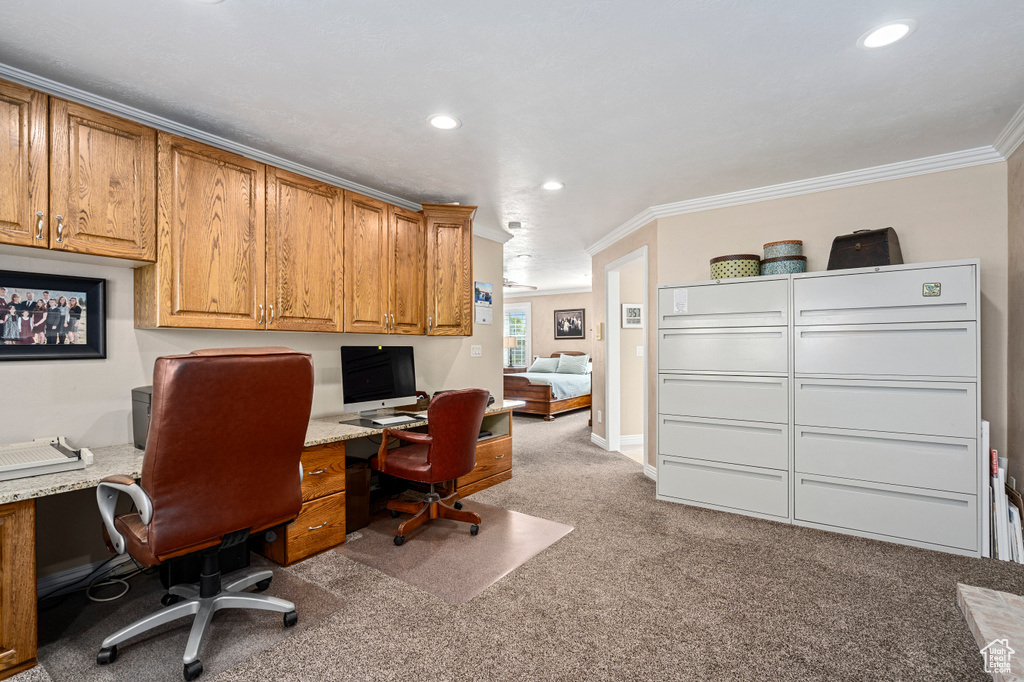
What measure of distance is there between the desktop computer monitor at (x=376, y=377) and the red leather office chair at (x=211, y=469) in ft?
4.10

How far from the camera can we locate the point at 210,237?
260cm

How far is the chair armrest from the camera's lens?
65.0 inches

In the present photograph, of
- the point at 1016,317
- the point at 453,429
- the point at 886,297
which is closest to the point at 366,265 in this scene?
the point at 453,429

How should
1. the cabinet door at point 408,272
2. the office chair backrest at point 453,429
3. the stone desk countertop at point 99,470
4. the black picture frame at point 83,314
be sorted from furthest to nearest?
A: the cabinet door at point 408,272, the office chair backrest at point 453,429, the black picture frame at point 83,314, the stone desk countertop at point 99,470

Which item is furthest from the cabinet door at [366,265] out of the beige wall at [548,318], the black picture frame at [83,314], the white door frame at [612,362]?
the beige wall at [548,318]

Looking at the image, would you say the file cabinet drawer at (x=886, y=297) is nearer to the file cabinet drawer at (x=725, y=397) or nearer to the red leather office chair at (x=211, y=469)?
the file cabinet drawer at (x=725, y=397)

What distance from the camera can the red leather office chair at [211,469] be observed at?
162 cm

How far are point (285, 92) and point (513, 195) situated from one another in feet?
6.20

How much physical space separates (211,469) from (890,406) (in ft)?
11.7

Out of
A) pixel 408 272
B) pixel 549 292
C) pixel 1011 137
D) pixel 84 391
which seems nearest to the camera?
pixel 84 391

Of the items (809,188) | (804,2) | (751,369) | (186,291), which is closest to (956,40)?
(804,2)

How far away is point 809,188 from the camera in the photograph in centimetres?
350

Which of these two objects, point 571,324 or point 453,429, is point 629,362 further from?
point 571,324

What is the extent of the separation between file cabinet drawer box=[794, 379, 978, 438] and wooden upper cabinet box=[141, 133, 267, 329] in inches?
137
